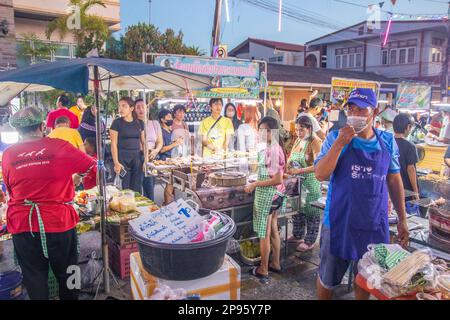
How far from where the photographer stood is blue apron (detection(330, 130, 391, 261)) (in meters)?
2.60

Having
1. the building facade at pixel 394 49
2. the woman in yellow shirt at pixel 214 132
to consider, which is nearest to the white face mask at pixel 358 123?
the woman in yellow shirt at pixel 214 132

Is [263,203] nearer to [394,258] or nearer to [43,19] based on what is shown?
[394,258]

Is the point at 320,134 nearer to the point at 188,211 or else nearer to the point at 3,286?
the point at 188,211

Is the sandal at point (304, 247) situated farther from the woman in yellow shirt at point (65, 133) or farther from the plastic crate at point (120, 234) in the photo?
the woman in yellow shirt at point (65, 133)

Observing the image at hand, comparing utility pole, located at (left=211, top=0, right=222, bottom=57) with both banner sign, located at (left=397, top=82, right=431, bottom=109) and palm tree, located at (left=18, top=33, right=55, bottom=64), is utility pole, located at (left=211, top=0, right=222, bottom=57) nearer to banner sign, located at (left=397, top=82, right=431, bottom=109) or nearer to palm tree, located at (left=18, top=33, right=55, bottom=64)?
palm tree, located at (left=18, top=33, right=55, bottom=64)

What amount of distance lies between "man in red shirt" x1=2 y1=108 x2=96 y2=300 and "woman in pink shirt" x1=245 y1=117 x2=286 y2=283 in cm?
187

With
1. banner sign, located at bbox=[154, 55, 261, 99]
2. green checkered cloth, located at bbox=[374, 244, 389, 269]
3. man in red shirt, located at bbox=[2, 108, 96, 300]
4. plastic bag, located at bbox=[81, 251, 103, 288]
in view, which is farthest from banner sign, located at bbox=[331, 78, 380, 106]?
man in red shirt, located at bbox=[2, 108, 96, 300]

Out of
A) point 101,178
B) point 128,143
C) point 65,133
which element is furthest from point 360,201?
point 128,143

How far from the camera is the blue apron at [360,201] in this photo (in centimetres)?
260

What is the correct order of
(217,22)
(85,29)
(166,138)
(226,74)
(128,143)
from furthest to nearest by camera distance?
(85,29)
(217,22)
(226,74)
(166,138)
(128,143)

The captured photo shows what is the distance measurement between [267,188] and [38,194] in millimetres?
2305

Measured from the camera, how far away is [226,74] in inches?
276

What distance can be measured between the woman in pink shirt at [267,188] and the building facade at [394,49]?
21589mm
